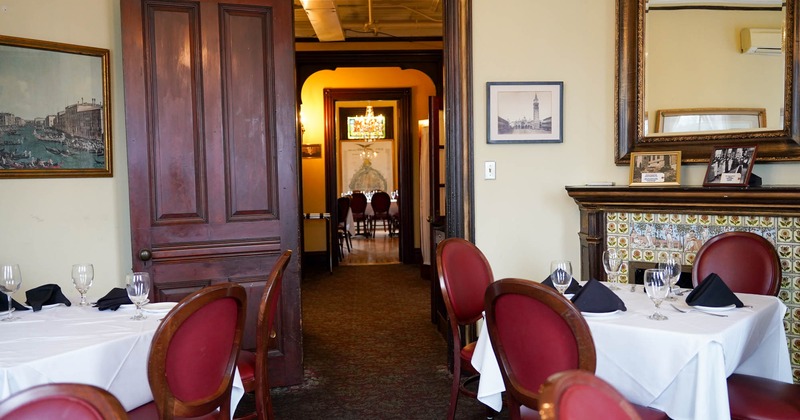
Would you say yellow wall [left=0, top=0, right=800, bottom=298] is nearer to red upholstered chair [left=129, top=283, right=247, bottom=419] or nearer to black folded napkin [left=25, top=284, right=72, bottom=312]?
red upholstered chair [left=129, top=283, right=247, bottom=419]

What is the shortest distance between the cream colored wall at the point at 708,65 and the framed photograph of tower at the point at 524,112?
0.54m

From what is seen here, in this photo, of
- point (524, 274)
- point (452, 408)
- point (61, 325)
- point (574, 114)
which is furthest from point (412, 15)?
point (61, 325)

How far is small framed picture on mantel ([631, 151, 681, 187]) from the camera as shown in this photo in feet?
11.8

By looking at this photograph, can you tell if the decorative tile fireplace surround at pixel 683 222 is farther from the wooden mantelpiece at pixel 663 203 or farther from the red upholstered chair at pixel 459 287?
the red upholstered chair at pixel 459 287

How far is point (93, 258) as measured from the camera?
3.44m

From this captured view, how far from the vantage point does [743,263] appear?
2869 mm

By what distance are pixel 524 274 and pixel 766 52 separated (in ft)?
6.03

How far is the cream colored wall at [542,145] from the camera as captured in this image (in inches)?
153

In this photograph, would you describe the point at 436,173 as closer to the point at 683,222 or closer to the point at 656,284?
the point at 683,222

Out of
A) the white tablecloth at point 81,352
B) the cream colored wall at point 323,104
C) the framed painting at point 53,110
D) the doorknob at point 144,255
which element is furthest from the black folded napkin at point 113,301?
the cream colored wall at point 323,104

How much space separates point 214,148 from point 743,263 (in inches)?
108

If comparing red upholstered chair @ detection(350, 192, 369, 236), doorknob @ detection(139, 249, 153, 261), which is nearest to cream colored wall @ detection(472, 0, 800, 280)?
doorknob @ detection(139, 249, 153, 261)

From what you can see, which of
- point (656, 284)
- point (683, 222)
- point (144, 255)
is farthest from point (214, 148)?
point (683, 222)

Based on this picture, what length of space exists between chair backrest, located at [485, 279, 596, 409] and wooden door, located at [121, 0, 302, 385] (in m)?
1.88
